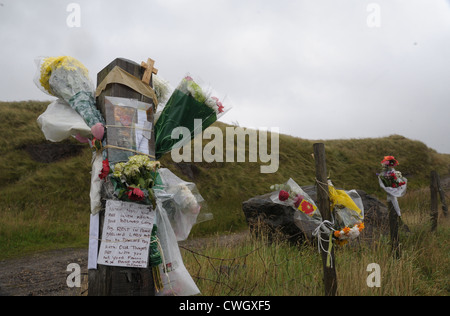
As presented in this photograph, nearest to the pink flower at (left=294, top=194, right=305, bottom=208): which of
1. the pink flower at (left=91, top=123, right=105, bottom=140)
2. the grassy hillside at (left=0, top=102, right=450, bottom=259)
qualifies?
the pink flower at (left=91, top=123, right=105, bottom=140)

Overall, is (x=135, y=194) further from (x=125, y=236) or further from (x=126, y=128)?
(x=126, y=128)

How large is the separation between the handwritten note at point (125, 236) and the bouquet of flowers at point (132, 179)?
0.10 meters

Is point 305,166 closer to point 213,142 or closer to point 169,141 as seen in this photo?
point 213,142

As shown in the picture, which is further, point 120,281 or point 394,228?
point 394,228

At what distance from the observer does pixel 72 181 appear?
40.5 feet

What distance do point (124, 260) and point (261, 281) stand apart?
2.13m

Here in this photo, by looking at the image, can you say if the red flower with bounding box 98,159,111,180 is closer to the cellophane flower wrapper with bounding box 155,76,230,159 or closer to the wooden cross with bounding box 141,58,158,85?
the cellophane flower wrapper with bounding box 155,76,230,159

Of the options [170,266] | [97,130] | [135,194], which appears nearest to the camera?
[135,194]

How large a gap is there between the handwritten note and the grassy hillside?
10.4ft

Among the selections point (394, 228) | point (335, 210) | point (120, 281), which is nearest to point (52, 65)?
point (120, 281)

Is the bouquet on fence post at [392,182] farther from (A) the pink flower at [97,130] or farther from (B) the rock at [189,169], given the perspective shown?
(B) the rock at [189,169]

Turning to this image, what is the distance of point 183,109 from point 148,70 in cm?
53

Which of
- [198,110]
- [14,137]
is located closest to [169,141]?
[198,110]
